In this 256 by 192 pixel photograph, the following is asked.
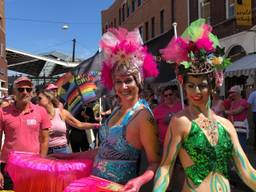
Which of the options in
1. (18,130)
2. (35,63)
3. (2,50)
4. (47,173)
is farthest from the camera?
(35,63)

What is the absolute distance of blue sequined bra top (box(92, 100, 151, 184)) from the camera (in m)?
2.92

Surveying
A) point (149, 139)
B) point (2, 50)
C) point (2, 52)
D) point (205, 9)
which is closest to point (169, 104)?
point (149, 139)

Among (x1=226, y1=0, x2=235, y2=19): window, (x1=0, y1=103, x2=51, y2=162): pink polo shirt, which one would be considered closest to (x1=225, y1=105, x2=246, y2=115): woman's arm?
(x1=0, y1=103, x2=51, y2=162): pink polo shirt

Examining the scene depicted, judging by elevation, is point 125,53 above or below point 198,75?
above

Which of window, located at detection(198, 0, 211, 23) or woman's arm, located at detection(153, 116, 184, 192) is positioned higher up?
window, located at detection(198, 0, 211, 23)

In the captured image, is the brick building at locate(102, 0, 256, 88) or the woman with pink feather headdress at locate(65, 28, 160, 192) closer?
the woman with pink feather headdress at locate(65, 28, 160, 192)

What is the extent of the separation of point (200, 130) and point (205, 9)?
2203cm

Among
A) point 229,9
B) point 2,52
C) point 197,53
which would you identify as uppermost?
point 2,52

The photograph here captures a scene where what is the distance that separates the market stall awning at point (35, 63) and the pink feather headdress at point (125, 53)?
32718 millimetres

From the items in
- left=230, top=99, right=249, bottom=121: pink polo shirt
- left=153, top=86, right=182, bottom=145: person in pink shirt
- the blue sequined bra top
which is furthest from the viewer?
left=230, top=99, right=249, bottom=121: pink polo shirt

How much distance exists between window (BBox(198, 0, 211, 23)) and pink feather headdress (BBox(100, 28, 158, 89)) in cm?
2052

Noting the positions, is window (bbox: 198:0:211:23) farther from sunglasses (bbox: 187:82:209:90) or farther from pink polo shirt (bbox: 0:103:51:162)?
sunglasses (bbox: 187:82:209:90)

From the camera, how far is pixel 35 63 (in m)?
42.6

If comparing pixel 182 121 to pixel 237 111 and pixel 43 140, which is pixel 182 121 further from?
pixel 237 111
